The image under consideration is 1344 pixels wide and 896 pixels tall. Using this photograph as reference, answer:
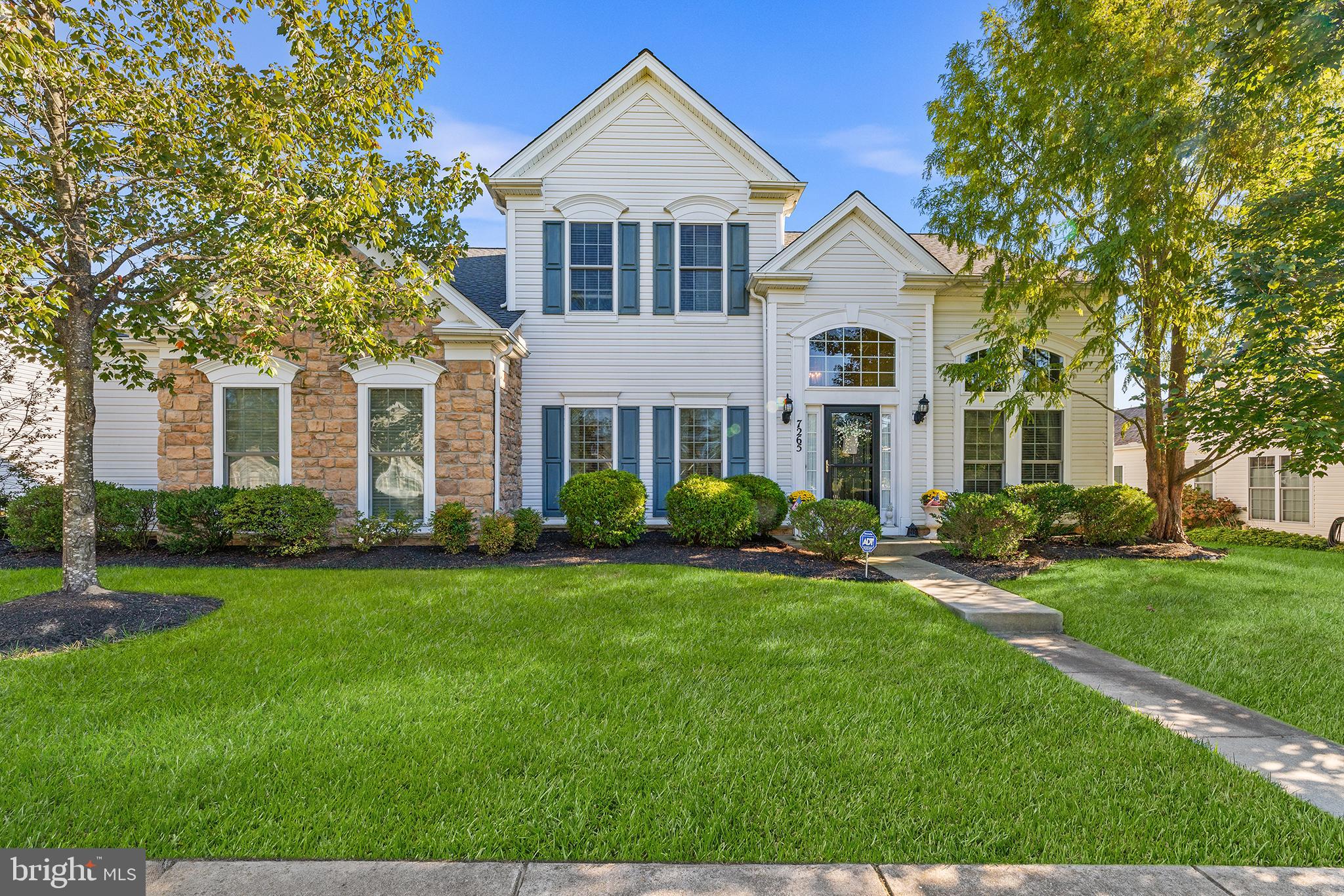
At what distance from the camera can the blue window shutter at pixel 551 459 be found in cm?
1100

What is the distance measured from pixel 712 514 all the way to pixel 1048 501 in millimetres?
6364

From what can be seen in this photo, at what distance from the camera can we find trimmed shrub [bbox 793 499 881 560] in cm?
820

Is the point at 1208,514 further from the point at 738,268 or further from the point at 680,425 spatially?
the point at 680,425

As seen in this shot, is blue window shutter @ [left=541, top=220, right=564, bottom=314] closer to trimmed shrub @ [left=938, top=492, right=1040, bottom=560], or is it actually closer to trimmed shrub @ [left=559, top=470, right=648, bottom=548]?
trimmed shrub @ [left=559, top=470, right=648, bottom=548]

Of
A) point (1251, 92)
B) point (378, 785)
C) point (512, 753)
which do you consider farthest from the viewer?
point (1251, 92)

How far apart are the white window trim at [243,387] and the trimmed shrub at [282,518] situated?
758 mm

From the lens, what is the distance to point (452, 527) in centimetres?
871

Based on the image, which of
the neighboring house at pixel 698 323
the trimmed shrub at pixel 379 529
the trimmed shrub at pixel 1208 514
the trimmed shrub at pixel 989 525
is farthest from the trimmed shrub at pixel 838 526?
the trimmed shrub at pixel 1208 514

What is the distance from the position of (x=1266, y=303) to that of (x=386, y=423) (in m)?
11.2

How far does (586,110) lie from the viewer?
35.8 ft

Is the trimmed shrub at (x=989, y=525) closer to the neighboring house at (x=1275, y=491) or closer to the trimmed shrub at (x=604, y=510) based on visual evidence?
the trimmed shrub at (x=604, y=510)

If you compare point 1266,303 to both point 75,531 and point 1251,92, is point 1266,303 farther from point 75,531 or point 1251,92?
point 75,531

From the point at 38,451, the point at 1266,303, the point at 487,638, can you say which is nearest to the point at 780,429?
the point at 1266,303

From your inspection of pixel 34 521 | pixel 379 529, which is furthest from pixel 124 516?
pixel 379 529
